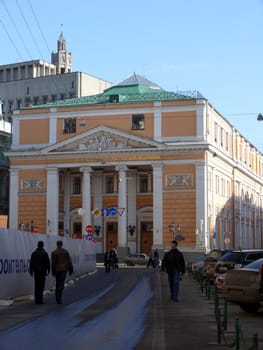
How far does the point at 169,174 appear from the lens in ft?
237

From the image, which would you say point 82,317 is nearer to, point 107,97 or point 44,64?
point 107,97

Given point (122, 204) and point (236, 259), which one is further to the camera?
point (122, 204)

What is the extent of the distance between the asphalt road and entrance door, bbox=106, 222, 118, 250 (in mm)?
52927

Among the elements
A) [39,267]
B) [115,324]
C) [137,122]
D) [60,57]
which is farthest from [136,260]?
[60,57]

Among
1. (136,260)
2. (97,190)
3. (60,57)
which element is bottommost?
Result: (136,260)

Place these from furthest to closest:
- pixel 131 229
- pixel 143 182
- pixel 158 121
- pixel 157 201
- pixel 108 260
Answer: pixel 143 182
pixel 131 229
pixel 158 121
pixel 157 201
pixel 108 260

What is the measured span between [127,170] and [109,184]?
478 cm

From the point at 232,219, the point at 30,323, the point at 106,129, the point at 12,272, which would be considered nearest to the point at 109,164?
the point at 106,129

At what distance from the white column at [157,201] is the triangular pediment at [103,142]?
2485 millimetres

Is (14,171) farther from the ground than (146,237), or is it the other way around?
(14,171)

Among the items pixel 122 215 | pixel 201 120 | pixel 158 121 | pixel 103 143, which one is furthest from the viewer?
pixel 103 143

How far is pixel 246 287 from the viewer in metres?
17.7

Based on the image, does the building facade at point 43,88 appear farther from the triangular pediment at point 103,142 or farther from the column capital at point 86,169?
the column capital at point 86,169

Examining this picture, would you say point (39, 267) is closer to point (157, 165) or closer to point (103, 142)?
point (157, 165)
